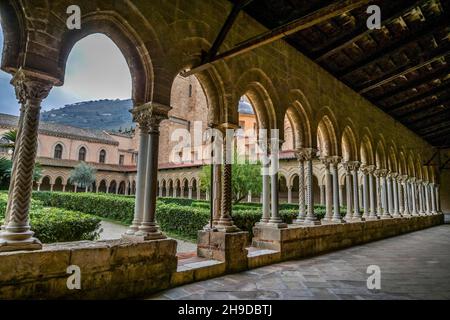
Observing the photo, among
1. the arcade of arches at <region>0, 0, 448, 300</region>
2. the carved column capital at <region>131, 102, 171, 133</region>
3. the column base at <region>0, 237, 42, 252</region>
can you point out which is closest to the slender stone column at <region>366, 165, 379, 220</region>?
the arcade of arches at <region>0, 0, 448, 300</region>

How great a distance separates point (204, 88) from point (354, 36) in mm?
3497

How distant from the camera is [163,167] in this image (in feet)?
80.0

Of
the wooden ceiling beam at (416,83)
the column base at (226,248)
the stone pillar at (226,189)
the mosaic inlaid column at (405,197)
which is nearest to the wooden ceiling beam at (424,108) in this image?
the wooden ceiling beam at (416,83)

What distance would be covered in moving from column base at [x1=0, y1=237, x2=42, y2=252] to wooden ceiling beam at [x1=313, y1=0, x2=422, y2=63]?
6.18 m

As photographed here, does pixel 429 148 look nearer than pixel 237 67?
No

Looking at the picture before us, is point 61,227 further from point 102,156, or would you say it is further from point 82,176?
point 102,156

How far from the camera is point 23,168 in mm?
2529

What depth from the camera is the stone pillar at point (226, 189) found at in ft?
13.5

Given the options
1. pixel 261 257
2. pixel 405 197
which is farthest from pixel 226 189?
pixel 405 197

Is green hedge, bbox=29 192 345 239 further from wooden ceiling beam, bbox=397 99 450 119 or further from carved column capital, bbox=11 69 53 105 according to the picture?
carved column capital, bbox=11 69 53 105

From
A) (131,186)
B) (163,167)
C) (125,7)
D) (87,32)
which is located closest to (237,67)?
(125,7)

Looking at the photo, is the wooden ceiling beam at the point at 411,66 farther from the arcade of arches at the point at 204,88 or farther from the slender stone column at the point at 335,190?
the slender stone column at the point at 335,190
